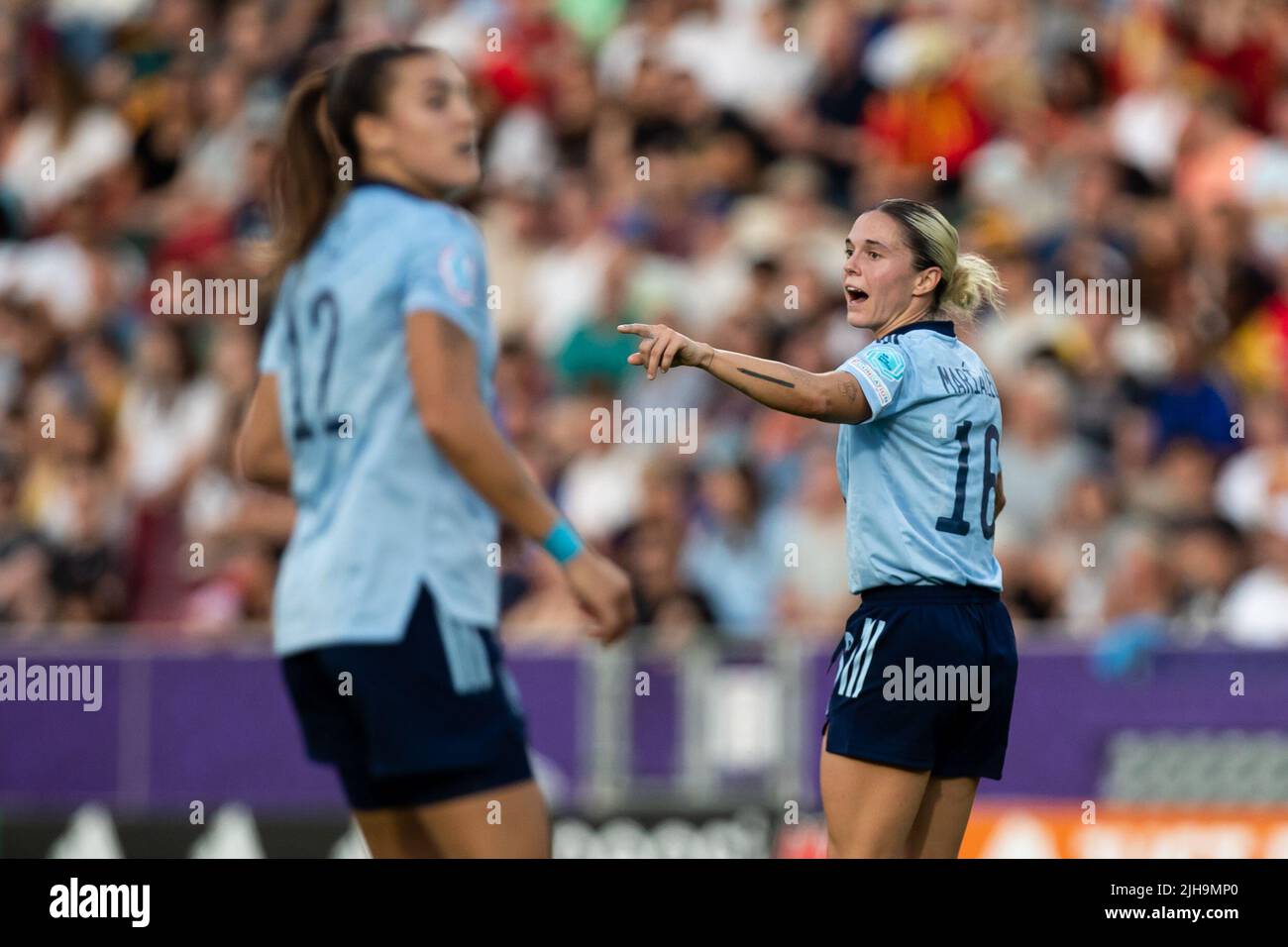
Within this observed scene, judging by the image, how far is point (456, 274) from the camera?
4.66 meters

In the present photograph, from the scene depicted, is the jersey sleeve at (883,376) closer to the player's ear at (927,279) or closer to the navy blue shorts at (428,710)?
the player's ear at (927,279)

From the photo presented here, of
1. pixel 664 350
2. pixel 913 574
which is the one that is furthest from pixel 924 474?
pixel 664 350

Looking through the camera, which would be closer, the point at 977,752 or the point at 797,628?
the point at 977,752

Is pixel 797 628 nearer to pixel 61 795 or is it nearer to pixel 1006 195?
pixel 1006 195

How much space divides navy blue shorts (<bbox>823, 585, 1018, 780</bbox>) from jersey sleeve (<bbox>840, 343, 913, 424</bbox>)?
0.43 metres

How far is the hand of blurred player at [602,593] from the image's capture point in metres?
4.61

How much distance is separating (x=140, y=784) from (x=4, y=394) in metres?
3.77

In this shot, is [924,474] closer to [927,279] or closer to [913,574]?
[913,574]

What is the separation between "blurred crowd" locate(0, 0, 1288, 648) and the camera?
33.1 feet

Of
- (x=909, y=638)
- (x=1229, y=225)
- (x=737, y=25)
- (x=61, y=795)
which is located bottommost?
(x=61, y=795)

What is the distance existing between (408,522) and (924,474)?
1.19 meters

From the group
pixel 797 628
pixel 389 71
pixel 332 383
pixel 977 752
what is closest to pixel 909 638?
pixel 977 752
